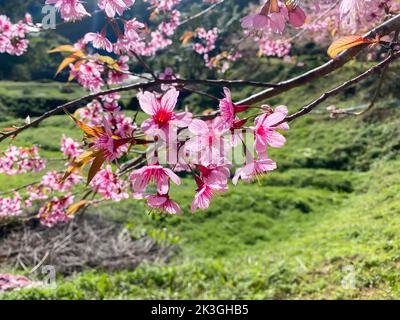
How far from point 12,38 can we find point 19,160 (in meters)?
0.98

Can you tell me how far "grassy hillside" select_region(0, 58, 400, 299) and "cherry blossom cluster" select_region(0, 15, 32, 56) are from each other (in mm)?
1478

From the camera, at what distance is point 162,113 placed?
1.02 meters

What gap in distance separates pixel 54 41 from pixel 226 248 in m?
19.9

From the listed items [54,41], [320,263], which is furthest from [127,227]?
[54,41]

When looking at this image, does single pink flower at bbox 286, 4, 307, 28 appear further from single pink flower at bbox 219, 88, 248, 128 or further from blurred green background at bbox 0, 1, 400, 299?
blurred green background at bbox 0, 1, 400, 299

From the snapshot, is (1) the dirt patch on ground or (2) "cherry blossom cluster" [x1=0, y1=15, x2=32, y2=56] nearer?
(2) "cherry blossom cluster" [x1=0, y1=15, x2=32, y2=56]

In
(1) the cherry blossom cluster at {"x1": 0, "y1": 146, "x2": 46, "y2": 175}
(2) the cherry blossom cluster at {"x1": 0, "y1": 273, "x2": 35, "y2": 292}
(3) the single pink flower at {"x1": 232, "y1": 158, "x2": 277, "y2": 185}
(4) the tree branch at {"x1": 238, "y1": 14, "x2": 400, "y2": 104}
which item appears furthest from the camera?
(2) the cherry blossom cluster at {"x1": 0, "y1": 273, "x2": 35, "y2": 292}

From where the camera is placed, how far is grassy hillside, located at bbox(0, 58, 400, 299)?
395 centimetres

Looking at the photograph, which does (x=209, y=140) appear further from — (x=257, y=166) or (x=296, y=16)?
(x=296, y=16)

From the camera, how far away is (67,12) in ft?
4.43

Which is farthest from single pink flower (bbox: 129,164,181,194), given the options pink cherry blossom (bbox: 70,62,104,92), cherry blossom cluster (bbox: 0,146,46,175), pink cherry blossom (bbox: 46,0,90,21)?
cherry blossom cluster (bbox: 0,146,46,175)

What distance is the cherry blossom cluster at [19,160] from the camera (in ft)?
10.9

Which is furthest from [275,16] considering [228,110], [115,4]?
[115,4]

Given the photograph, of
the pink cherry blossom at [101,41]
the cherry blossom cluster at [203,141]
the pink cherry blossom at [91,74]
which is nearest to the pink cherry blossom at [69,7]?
the pink cherry blossom at [101,41]
